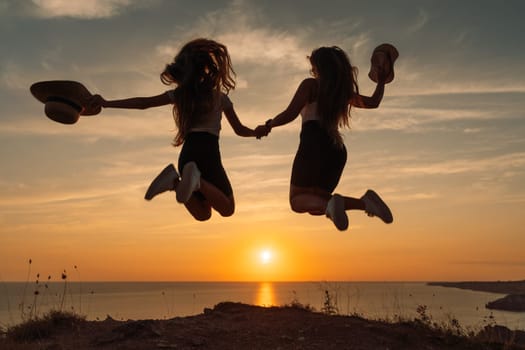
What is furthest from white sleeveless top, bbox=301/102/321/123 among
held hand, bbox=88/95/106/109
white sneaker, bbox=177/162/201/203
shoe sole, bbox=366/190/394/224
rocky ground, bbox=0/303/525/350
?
rocky ground, bbox=0/303/525/350

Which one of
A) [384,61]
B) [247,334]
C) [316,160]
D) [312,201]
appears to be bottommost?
[247,334]

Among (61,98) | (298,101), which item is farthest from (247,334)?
(61,98)

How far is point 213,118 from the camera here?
6609 millimetres

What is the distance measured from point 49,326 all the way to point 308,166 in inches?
204

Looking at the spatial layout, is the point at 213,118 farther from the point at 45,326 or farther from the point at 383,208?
the point at 45,326

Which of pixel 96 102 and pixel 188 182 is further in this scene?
pixel 96 102

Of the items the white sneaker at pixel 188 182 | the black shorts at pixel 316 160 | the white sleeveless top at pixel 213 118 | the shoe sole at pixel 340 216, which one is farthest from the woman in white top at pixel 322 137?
the white sneaker at pixel 188 182

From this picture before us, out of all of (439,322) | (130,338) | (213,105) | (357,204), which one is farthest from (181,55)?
(439,322)

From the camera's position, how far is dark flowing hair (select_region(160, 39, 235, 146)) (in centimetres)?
649

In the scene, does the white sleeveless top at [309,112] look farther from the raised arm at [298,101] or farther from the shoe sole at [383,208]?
the shoe sole at [383,208]

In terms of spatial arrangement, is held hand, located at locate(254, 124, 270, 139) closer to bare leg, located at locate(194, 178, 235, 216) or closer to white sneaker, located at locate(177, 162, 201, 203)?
bare leg, located at locate(194, 178, 235, 216)

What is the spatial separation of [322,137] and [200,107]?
150cm

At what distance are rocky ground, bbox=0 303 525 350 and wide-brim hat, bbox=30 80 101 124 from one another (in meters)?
3.02

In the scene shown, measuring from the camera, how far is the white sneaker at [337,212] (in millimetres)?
5875
